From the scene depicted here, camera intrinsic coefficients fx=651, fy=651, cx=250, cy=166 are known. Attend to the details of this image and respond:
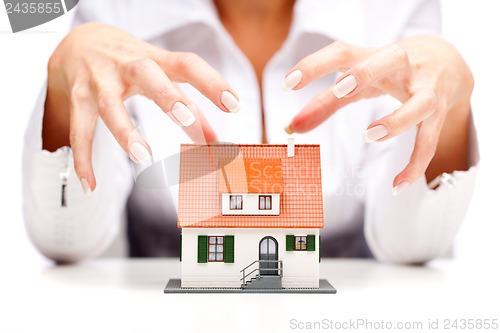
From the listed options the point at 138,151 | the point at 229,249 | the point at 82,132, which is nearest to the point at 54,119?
the point at 82,132

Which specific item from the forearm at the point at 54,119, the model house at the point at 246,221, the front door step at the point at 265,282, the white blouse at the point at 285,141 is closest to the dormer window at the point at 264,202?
the model house at the point at 246,221

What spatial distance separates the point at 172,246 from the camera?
57.1 inches

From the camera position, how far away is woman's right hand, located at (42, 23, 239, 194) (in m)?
0.92

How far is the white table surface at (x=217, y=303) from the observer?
812 mm

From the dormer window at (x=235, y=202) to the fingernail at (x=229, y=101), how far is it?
0.46 feet

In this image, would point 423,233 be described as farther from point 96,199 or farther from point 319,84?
point 96,199

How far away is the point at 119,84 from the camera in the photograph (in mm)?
976

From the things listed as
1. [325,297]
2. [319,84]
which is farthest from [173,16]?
[325,297]

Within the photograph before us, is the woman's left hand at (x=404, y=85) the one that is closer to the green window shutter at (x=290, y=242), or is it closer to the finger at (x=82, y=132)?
the green window shutter at (x=290, y=242)

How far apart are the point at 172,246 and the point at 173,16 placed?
50 cm

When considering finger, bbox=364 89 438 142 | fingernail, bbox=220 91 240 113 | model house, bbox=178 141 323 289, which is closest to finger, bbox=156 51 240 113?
fingernail, bbox=220 91 240 113

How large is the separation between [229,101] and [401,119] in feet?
0.81

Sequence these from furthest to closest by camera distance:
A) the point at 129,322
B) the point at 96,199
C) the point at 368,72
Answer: the point at 96,199 < the point at 368,72 < the point at 129,322

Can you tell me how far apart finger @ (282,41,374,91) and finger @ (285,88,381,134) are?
9 centimetres
